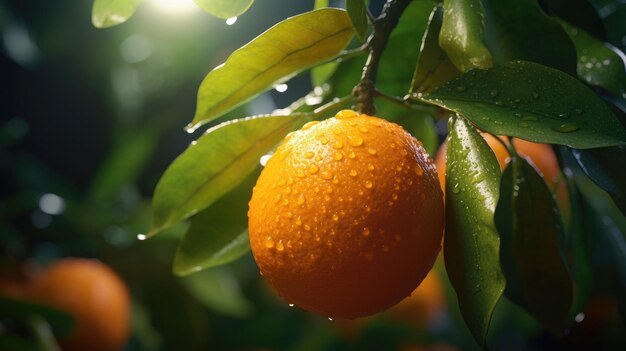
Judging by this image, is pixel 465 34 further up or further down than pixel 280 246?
further up

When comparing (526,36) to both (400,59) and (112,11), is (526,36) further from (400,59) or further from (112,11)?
(112,11)

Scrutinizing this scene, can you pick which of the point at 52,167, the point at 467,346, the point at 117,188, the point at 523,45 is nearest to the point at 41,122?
the point at 52,167

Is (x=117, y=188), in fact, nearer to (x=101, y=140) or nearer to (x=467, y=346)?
(x=101, y=140)

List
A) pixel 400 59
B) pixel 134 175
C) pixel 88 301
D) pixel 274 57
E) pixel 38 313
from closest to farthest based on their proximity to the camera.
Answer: pixel 274 57, pixel 400 59, pixel 38 313, pixel 88 301, pixel 134 175

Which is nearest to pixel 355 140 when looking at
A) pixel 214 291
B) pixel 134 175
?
pixel 214 291

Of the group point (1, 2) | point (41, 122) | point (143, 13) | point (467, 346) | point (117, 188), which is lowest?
point (467, 346)

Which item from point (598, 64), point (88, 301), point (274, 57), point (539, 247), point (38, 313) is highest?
point (274, 57)

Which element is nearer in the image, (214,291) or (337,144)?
(337,144)
